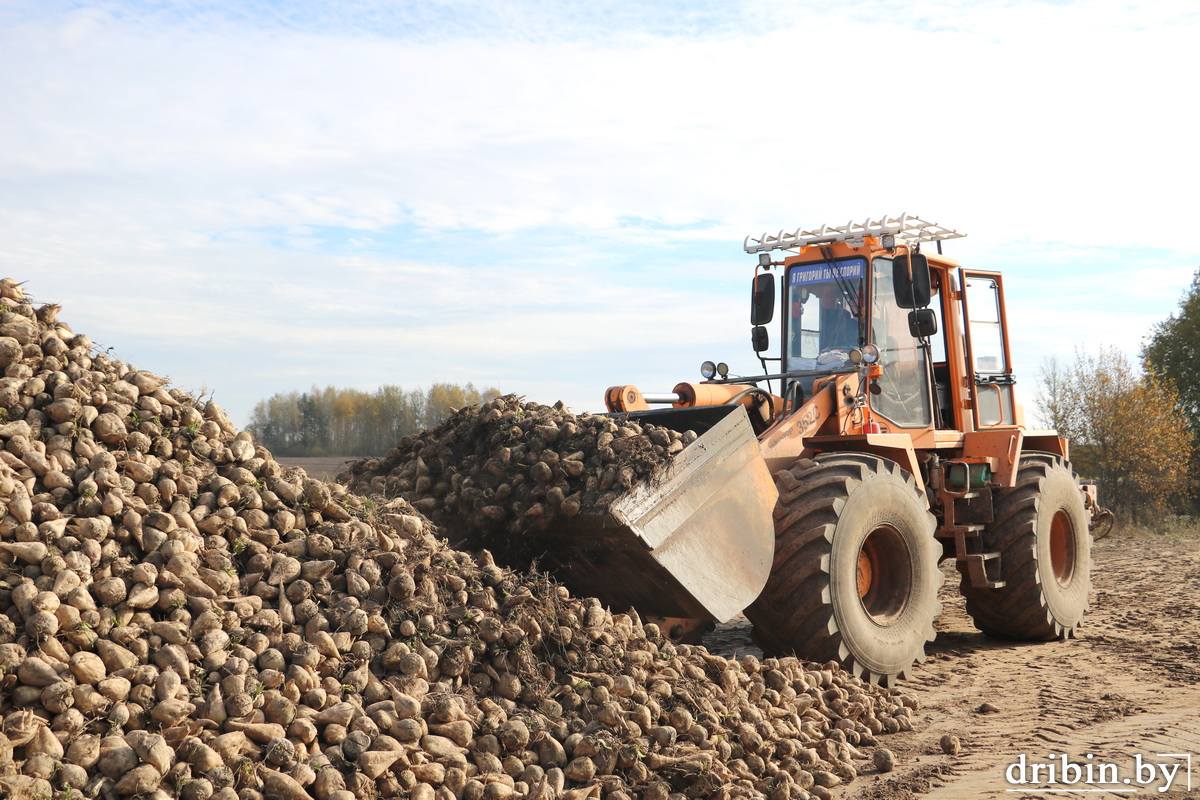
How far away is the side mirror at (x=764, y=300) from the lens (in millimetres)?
8047

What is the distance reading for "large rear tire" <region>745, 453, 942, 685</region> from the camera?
594 centimetres

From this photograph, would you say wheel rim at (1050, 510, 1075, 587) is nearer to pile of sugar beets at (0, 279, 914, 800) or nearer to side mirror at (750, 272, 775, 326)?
side mirror at (750, 272, 775, 326)

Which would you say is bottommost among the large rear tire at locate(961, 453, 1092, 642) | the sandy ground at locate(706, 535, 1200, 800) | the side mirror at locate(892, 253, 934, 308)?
the sandy ground at locate(706, 535, 1200, 800)

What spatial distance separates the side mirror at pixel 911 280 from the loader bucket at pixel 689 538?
6.25 ft

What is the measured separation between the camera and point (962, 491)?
7.93 m

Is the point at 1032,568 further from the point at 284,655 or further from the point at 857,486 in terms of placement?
the point at 284,655

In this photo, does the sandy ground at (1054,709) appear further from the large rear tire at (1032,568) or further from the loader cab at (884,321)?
the loader cab at (884,321)

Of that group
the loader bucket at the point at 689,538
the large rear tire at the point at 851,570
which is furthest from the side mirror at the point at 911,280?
the loader bucket at the point at 689,538

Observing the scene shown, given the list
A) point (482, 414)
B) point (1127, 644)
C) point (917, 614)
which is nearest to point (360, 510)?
point (482, 414)

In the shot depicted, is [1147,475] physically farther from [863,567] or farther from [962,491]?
[863,567]

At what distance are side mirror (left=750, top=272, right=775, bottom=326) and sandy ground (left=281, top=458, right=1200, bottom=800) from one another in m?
2.57

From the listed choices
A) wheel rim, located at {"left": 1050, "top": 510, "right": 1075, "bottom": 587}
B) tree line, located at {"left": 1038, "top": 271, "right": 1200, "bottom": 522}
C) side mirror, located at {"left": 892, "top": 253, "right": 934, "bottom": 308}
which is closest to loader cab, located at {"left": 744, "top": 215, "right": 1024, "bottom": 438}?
side mirror, located at {"left": 892, "top": 253, "right": 934, "bottom": 308}

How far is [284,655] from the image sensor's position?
4.34m

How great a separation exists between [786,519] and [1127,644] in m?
4.14
